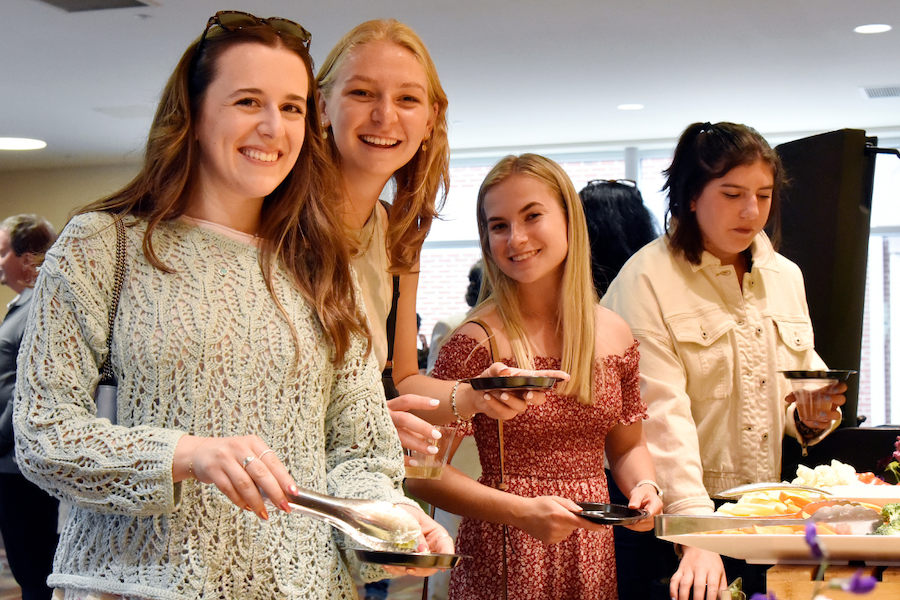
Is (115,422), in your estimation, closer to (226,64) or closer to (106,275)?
(106,275)

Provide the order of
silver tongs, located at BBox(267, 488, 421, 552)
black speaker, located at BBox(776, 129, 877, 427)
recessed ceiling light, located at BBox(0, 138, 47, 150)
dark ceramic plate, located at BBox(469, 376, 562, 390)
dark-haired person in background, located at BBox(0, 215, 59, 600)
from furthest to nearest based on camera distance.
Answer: recessed ceiling light, located at BBox(0, 138, 47, 150), dark-haired person in background, located at BBox(0, 215, 59, 600), black speaker, located at BBox(776, 129, 877, 427), dark ceramic plate, located at BBox(469, 376, 562, 390), silver tongs, located at BBox(267, 488, 421, 552)

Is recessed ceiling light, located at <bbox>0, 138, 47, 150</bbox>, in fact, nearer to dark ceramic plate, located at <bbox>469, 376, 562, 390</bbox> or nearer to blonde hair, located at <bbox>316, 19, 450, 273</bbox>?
blonde hair, located at <bbox>316, 19, 450, 273</bbox>

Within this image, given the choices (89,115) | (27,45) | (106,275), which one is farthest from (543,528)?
(89,115)

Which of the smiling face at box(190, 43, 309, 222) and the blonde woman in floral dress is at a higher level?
the smiling face at box(190, 43, 309, 222)

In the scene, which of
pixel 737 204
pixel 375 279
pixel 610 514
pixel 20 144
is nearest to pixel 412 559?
pixel 610 514

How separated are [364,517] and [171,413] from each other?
30cm

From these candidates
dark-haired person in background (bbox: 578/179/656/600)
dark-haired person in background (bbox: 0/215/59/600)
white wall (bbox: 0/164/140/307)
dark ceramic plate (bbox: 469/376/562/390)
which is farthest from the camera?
white wall (bbox: 0/164/140/307)

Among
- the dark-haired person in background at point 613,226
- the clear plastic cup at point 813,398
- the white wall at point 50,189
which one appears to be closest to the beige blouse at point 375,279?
the clear plastic cup at point 813,398

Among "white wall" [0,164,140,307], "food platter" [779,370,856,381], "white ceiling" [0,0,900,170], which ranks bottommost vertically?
"food platter" [779,370,856,381]

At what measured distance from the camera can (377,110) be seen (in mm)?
1833

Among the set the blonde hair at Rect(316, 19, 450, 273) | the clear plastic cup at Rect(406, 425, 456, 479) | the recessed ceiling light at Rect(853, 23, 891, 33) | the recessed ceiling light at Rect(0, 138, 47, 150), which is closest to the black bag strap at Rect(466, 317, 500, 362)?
the blonde hair at Rect(316, 19, 450, 273)

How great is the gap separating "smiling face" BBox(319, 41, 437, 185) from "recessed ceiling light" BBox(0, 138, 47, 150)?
8.45m

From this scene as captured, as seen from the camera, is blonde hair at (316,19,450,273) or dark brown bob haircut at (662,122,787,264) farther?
dark brown bob haircut at (662,122,787,264)

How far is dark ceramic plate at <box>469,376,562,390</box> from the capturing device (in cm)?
170
